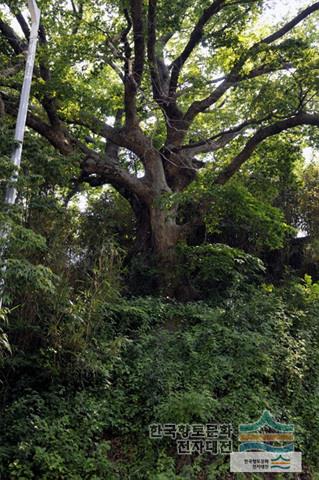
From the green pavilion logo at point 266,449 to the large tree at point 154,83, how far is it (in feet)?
15.2

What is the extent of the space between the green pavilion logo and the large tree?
4.63 metres

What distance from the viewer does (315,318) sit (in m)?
7.50

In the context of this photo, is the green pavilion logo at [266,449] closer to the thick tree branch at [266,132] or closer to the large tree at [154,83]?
the large tree at [154,83]

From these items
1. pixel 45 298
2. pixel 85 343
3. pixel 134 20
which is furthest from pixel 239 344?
pixel 134 20

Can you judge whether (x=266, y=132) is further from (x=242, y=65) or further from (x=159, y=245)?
(x=159, y=245)

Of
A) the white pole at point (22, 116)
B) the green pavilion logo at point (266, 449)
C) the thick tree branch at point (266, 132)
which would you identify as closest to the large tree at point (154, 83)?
Result: the thick tree branch at point (266, 132)

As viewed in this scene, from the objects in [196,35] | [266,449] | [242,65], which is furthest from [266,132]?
[266,449]

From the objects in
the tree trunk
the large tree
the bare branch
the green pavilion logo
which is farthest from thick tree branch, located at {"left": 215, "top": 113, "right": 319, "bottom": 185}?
the green pavilion logo

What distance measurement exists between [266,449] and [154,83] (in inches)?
299

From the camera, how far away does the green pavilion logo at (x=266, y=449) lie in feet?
15.3

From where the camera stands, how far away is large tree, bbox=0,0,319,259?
888cm

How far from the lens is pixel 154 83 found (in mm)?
9961

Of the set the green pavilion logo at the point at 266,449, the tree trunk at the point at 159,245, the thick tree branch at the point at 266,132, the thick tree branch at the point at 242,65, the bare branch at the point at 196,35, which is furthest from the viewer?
the thick tree branch at the point at 266,132

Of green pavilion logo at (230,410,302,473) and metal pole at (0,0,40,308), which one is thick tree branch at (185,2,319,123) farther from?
green pavilion logo at (230,410,302,473)
